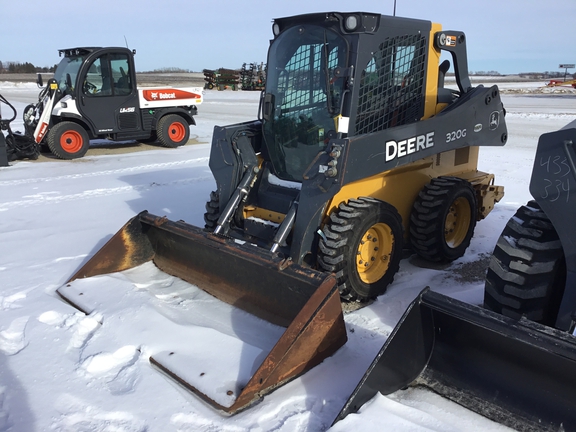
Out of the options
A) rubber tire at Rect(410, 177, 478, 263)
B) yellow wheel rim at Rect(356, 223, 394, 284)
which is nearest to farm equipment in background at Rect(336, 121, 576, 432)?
yellow wheel rim at Rect(356, 223, 394, 284)

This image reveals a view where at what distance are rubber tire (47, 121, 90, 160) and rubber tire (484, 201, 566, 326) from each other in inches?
379

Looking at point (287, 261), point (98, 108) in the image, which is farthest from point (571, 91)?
point (287, 261)

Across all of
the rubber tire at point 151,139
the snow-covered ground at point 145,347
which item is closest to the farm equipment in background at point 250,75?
the rubber tire at point 151,139

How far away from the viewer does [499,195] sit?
558 cm

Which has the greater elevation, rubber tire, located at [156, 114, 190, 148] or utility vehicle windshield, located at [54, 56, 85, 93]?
utility vehicle windshield, located at [54, 56, 85, 93]

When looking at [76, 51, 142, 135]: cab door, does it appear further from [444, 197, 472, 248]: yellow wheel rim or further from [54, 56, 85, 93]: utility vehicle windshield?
[444, 197, 472, 248]: yellow wheel rim

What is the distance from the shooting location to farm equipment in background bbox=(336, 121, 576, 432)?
8.32 feet

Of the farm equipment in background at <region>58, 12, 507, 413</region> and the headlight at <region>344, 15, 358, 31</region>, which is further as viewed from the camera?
the headlight at <region>344, 15, 358, 31</region>

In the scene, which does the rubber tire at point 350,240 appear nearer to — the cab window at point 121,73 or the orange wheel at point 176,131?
the cab window at point 121,73

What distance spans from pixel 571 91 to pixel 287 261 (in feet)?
104

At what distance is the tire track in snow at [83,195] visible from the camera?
702 cm

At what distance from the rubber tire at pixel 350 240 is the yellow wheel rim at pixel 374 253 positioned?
42 millimetres

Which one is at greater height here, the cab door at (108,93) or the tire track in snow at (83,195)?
the cab door at (108,93)

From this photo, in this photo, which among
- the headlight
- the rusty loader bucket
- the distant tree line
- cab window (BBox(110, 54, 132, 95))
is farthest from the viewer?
the distant tree line
